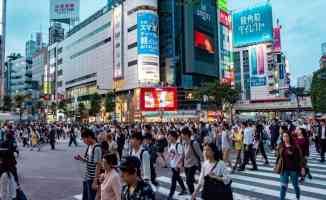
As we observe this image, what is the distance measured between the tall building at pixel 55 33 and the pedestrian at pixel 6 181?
12163 cm

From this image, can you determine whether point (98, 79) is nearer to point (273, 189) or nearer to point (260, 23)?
point (260, 23)

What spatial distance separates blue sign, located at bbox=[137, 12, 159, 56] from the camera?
66.1 meters

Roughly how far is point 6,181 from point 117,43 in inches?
2843

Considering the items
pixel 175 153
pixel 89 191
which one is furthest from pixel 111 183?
pixel 175 153

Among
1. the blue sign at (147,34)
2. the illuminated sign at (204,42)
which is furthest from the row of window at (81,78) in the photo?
the illuminated sign at (204,42)

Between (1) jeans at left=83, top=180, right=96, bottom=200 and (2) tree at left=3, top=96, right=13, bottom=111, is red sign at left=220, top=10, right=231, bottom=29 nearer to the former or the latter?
(2) tree at left=3, top=96, right=13, bottom=111

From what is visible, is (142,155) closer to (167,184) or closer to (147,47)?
A: (167,184)

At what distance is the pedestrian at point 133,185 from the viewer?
2.86 m

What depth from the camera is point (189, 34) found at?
71812mm

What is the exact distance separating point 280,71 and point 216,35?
19351mm

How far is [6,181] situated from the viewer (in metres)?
4.48

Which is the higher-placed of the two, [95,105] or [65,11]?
[65,11]

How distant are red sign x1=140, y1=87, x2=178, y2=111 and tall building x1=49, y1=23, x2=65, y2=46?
7326 cm

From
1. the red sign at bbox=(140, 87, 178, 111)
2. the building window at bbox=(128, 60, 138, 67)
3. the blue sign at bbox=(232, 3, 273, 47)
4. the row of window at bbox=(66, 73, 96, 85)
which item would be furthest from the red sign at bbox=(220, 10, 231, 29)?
the red sign at bbox=(140, 87, 178, 111)
